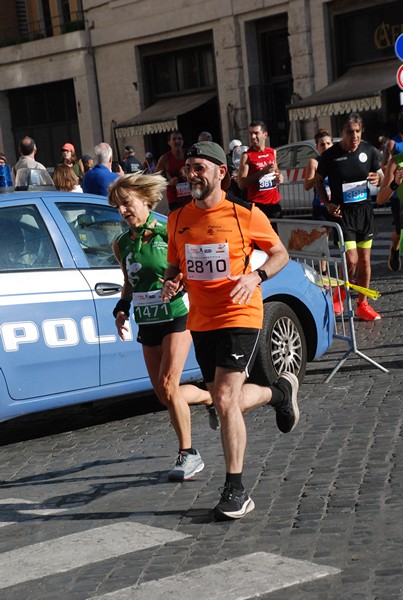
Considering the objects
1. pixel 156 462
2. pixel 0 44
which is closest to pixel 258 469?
pixel 156 462

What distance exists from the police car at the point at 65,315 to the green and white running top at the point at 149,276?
0.96 metres

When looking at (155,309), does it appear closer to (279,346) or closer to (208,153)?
(208,153)

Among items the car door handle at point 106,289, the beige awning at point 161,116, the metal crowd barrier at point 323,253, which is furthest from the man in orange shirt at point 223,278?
the beige awning at point 161,116

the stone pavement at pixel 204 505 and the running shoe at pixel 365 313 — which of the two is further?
the running shoe at pixel 365 313

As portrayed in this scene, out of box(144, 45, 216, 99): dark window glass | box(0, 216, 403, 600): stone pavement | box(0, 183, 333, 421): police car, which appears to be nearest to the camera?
box(0, 216, 403, 600): stone pavement

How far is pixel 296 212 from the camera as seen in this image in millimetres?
24750

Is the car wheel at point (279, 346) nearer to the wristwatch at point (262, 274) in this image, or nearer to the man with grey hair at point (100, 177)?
the wristwatch at point (262, 274)

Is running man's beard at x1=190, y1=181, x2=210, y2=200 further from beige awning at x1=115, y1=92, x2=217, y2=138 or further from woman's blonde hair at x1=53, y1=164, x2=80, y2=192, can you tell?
beige awning at x1=115, y1=92, x2=217, y2=138

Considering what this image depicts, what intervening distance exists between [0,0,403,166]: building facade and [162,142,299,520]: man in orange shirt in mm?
22232

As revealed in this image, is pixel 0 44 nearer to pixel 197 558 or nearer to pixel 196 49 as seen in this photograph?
pixel 196 49

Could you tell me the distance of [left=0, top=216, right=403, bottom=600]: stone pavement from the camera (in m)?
4.95

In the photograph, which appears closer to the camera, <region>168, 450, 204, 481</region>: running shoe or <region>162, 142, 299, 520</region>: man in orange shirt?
<region>162, 142, 299, 520</region>: man in orange shirt

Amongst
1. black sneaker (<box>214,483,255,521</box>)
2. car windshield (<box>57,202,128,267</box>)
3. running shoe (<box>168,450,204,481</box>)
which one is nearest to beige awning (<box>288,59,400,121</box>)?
car windshield (<box>57,202,128,267</box>)

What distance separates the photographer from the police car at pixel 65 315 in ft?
25.1
